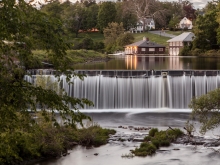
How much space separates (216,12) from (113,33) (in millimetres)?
31324

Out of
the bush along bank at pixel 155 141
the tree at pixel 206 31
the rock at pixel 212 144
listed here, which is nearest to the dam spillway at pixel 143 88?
the bush along bank at pixel 155 141

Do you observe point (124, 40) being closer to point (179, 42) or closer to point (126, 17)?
point (179, 42)

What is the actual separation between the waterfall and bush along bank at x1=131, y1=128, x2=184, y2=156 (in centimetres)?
1044

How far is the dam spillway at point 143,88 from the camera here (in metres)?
34.0

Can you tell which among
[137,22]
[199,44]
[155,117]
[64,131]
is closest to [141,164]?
[64,131]

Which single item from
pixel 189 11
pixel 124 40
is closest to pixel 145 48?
pixel 124 40

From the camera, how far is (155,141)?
21328 millimetres

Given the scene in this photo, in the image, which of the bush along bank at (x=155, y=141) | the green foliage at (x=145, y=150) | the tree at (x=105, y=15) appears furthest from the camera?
the tree at (x=105, y=15)

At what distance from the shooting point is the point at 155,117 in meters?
30.0

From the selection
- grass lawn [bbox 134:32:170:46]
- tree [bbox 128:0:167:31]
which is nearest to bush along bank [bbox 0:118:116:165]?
grass lawn [bbox 134:32:170:46]

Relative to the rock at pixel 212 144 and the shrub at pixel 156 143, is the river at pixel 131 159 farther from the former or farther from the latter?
the rock at pixel 212 144

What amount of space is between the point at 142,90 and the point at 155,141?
13.5m

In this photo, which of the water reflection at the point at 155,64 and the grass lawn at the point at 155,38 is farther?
the grass lawn at the point at 155,38

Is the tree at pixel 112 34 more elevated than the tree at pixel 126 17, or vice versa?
the tree at pixel 126 17
